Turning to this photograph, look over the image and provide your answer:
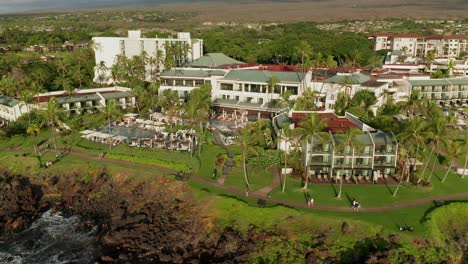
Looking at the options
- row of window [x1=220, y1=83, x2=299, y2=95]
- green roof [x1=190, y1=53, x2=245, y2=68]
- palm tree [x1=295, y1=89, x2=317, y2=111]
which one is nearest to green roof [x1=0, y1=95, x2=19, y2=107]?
row of window [x1=220, y1=83, x2=299, y2=95]

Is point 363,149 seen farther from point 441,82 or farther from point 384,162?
point 441,82

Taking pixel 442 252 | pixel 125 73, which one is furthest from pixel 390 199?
pixel 125 73

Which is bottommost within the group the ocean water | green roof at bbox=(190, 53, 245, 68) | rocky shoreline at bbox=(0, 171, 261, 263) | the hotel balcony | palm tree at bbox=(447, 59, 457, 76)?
the ocean water

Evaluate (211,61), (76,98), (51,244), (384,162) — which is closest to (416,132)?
(384,162)

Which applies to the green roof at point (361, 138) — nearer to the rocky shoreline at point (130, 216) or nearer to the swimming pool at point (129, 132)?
the rocky shoreline at point (130, 216)

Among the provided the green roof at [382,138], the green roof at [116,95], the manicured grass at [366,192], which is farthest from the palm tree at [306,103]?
the green roof at [116,95]

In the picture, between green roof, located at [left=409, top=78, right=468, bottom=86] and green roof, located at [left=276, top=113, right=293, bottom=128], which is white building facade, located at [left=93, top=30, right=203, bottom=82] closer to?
green roof, located at [left=276, top=113, right=293, bottom=128]
